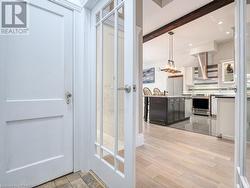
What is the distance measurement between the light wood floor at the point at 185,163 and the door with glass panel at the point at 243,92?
52 centimetres

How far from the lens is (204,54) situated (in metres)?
5.95

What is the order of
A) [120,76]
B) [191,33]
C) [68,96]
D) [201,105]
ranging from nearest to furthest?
[120,76] < [68,96] < [191,33] < [201,105]

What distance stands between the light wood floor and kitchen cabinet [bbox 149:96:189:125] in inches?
47.1

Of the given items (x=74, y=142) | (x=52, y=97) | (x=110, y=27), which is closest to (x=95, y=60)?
(x=110, y=27)

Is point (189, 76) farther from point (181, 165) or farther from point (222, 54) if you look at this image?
point (181, 165)

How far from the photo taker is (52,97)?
1.56 m

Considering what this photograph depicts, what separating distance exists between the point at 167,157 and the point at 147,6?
3.05 meters

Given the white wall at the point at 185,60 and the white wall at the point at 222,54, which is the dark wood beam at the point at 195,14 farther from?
the white wall at the point at 222,54

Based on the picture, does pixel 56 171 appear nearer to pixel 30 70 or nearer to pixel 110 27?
pixel 30 70

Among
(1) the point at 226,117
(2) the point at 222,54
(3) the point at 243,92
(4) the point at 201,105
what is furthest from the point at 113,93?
(2) the point at 222,54

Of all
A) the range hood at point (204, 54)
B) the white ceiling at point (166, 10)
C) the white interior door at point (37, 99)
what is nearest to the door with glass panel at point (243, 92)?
the white interior door at point (37, 99)

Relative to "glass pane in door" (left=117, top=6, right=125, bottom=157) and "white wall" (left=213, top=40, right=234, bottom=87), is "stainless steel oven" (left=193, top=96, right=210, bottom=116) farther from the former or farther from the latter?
"glass pane in door" (left=117, top=6, right=125, bottom=157)

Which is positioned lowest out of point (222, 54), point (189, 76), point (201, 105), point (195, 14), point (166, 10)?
point (201, 105)

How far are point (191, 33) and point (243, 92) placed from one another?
4.26 metres
